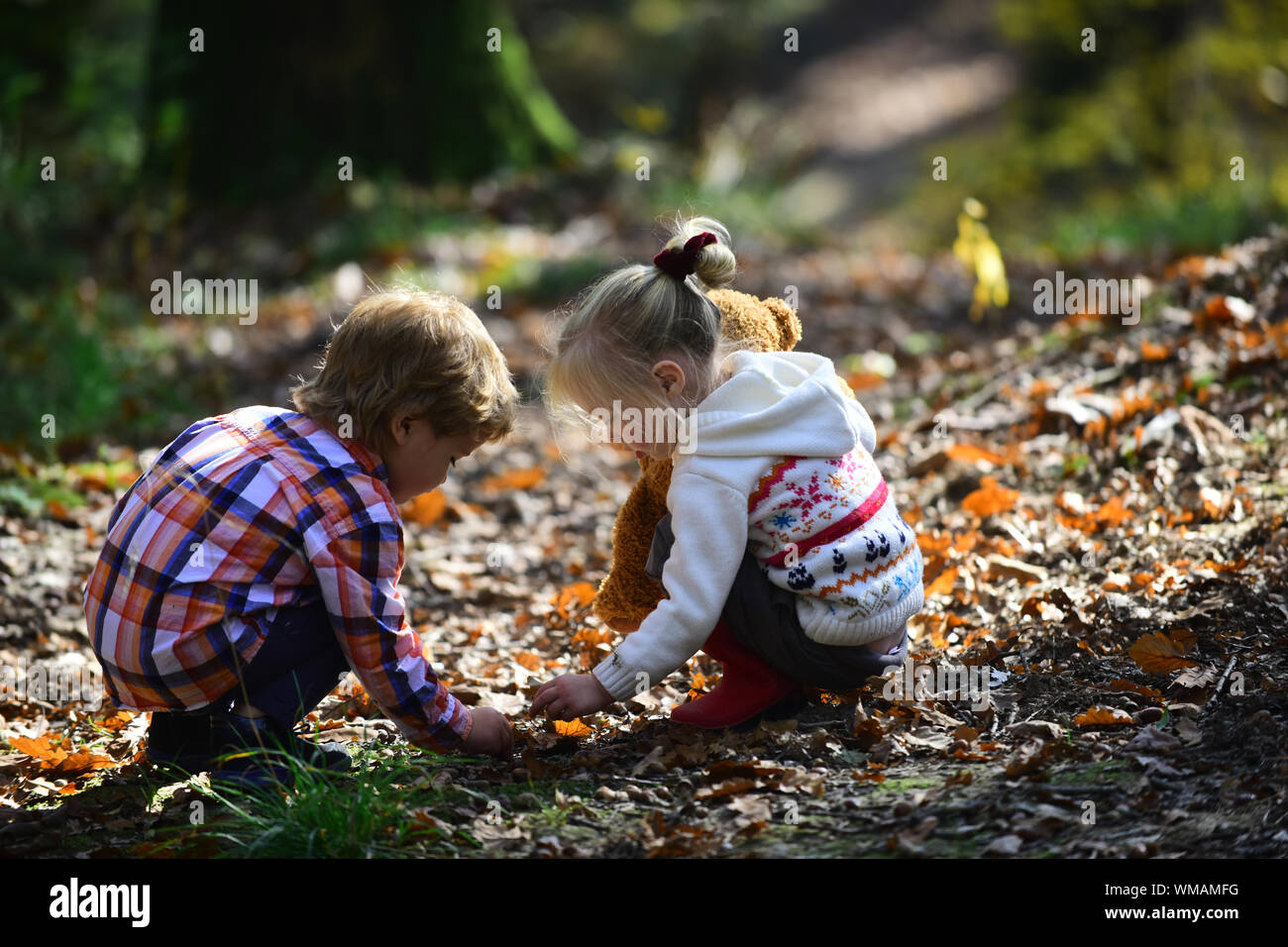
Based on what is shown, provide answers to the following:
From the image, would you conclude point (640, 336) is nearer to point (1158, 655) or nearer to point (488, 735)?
point (488, 735)

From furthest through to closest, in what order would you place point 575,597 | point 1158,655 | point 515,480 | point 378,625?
point 515,480 → point 575,597 → point 1158,655 → point 378,625

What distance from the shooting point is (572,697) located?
269cm

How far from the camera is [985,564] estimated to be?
12.1 feet

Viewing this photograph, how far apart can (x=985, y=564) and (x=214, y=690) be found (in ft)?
7.69

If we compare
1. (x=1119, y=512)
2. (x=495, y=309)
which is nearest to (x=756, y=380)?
(x=1119, y=512)

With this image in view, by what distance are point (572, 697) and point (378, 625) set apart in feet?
1.59

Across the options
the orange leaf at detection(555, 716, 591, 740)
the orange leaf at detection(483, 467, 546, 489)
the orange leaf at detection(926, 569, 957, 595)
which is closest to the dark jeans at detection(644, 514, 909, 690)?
the orange leaf at detection(555, 716, 591, 740)

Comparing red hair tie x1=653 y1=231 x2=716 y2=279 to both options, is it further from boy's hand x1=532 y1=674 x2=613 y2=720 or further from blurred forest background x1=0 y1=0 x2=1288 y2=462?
blurred forest background x1=0 y1=0 x2=1288 y2=462

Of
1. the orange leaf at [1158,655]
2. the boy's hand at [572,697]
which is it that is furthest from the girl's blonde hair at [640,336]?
the orange leaf at [1158,655]

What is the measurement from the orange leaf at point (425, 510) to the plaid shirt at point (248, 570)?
97.2 inches

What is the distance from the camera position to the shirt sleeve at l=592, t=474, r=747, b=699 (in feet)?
8.58

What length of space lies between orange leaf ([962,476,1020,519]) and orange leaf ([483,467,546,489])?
7.48ft

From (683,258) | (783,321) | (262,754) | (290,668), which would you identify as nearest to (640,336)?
(683,258)
